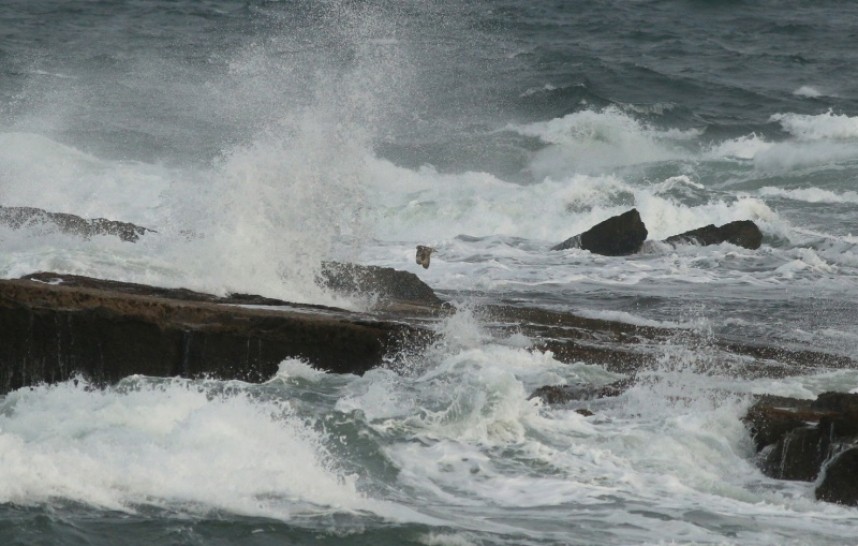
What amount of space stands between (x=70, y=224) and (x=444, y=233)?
6.93 metres

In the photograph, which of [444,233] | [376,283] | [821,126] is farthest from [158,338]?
[821,126]

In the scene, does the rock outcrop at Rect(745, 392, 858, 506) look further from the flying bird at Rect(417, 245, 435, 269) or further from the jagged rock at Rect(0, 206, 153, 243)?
the jagged rock at Rect(0, 206, 153, 243)

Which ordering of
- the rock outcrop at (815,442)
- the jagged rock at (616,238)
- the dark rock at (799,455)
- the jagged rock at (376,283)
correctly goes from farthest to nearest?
the jagged rock at (616,238) → the jagged rock at (376,283) → the dark rock at (799,455) → the rock outcrop at (815,442)

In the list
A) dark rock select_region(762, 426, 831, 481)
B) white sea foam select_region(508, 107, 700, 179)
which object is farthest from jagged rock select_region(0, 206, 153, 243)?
white sea foam select_region(508, 107, 700, 179)

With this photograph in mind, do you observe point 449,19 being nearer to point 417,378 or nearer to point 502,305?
point 502,305

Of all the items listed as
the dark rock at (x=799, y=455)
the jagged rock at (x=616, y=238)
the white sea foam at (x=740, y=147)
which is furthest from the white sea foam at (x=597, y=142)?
the dark rock at (x=799, y=455)

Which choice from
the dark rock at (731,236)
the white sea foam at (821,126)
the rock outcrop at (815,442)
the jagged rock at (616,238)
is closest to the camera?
the rock outcrop at (815,442)

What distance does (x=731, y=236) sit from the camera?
15688 mm

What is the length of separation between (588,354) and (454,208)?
1039 cm

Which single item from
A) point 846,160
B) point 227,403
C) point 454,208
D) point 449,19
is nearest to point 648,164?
point 846,160

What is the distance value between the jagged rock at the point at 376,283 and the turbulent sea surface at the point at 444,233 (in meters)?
0.18

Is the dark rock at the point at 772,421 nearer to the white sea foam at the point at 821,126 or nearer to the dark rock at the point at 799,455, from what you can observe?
the dark rock at the point at 799,455

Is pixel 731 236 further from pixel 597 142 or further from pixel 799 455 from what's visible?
pixel 597 142

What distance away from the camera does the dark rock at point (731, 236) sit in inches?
616
